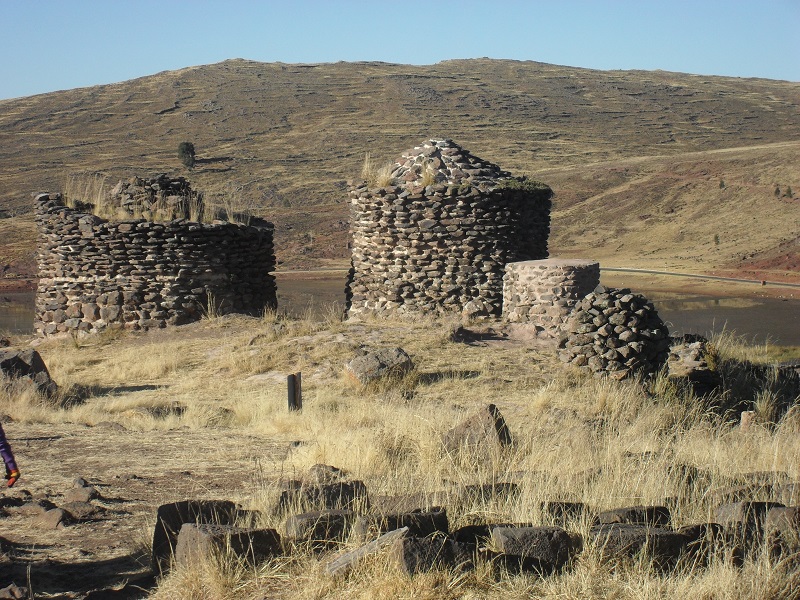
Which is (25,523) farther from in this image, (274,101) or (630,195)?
(274,101)

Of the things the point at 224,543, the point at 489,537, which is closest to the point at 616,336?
the point at 489,537

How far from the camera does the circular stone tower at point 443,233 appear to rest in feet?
52.5

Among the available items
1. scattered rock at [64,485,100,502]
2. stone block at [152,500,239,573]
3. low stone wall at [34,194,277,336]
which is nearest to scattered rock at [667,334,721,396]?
low stone wall at [34,194,277,336]

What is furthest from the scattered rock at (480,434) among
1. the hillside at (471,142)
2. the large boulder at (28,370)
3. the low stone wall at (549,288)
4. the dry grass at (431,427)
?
the hillside at (471,142)

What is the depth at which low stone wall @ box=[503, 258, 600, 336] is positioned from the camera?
1430cm

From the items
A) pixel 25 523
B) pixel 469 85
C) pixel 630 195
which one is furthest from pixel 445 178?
pixel 469 85

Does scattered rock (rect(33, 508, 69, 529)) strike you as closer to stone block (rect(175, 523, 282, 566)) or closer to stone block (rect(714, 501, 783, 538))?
stone block (rect(175, 523, 282, 566))

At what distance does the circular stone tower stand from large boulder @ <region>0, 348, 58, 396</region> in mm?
6198

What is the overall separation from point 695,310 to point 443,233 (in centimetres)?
1494

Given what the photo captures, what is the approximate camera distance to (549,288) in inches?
570

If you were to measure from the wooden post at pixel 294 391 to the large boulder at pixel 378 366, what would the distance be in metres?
1.38

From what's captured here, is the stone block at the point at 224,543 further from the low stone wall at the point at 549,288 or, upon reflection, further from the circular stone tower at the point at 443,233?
the circular stone tower at the point at 443,233

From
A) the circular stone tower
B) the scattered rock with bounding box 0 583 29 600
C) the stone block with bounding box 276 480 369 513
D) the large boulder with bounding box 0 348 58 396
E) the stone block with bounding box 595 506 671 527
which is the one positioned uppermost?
the circular stone tower

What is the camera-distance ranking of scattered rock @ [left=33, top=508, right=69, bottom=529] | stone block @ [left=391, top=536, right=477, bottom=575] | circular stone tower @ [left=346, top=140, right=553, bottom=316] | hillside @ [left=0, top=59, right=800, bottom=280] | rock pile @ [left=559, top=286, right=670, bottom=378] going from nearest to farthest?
stone block @ [left=391, top=536, right=477, bottom=575]
scattered rock @ [left=33, top=508, right=69, bottom=529]
rock pile @ [left=559, top=286, right=670, bottom=378]
circular stone tower @ [left=346, top=140, right=553, bottom=316]
hillside @ [left=0, top=59, right=800, bottom=280]
